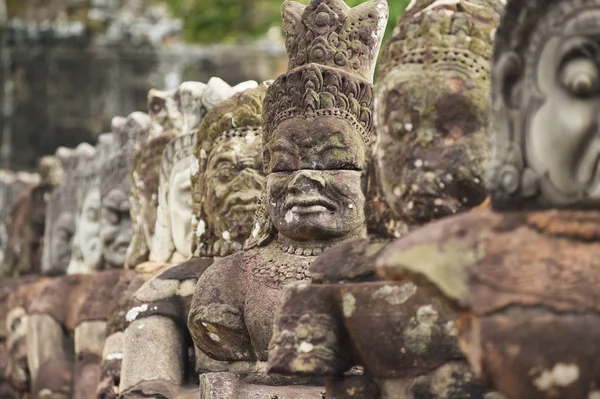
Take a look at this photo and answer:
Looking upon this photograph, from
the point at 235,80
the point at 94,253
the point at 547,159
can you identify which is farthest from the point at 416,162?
the point at 235,80

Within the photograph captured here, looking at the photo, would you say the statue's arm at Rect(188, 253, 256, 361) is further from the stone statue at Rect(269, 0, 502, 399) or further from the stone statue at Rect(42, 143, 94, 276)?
the stone statue at Rect(42, 143, 94, 276)

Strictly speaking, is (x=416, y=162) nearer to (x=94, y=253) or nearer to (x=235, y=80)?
(x=94, y=253)

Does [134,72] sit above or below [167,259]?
above

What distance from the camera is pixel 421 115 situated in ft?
16.6

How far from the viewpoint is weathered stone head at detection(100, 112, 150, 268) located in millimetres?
10898

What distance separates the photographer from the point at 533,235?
3.97 m

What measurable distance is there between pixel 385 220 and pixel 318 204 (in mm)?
1493

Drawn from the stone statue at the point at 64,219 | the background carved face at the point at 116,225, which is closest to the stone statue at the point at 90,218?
the background carved face at the point at 116,225

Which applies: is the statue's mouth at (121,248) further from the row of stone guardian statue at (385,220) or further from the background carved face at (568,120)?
the background carved face at (568,120)

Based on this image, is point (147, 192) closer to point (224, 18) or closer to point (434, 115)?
point (434, 115)

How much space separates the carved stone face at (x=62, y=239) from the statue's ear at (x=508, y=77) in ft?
30.7

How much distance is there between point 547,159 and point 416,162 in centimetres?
94

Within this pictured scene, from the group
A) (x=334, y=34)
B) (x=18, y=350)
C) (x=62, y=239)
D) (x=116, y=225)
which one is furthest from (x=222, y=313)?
(x=62, y=239)

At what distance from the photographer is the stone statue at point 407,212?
498 cm
